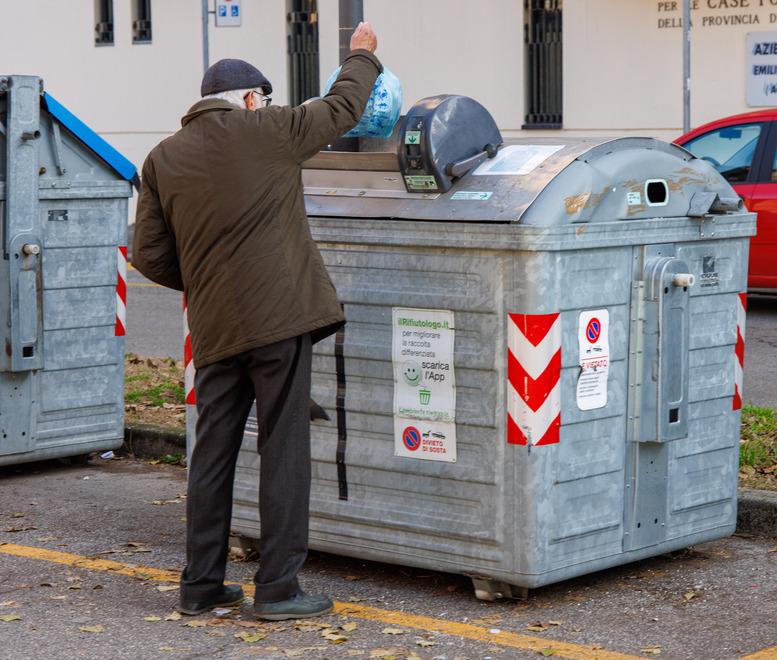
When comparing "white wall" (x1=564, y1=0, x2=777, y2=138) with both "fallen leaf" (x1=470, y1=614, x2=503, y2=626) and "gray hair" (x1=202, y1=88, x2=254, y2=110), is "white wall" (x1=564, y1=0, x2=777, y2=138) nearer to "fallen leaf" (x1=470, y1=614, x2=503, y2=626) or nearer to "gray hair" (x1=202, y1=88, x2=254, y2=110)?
"gray hair" (x1=202, y1=88, x2=254, y2=110)

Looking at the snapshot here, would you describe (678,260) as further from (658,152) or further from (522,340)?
(522,340)

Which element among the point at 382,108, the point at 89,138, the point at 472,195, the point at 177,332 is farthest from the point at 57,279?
the point at 177,332

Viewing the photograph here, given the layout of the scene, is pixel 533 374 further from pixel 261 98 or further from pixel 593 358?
pixel 261 98

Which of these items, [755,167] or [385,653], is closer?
[385,653]

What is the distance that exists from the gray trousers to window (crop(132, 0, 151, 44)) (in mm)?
19743

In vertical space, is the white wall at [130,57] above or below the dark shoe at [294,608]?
above

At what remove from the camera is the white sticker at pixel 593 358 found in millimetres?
5344

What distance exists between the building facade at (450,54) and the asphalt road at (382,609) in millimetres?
12573

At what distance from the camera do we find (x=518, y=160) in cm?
547

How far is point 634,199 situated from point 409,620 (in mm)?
1608

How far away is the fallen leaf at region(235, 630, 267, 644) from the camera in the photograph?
5.05m

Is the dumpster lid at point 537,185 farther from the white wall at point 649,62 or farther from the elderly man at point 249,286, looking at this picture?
the white wall at point 649,62

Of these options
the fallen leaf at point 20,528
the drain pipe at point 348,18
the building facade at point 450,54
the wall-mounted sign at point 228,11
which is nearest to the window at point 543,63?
the building facade at point 450,54

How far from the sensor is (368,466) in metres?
5.67
